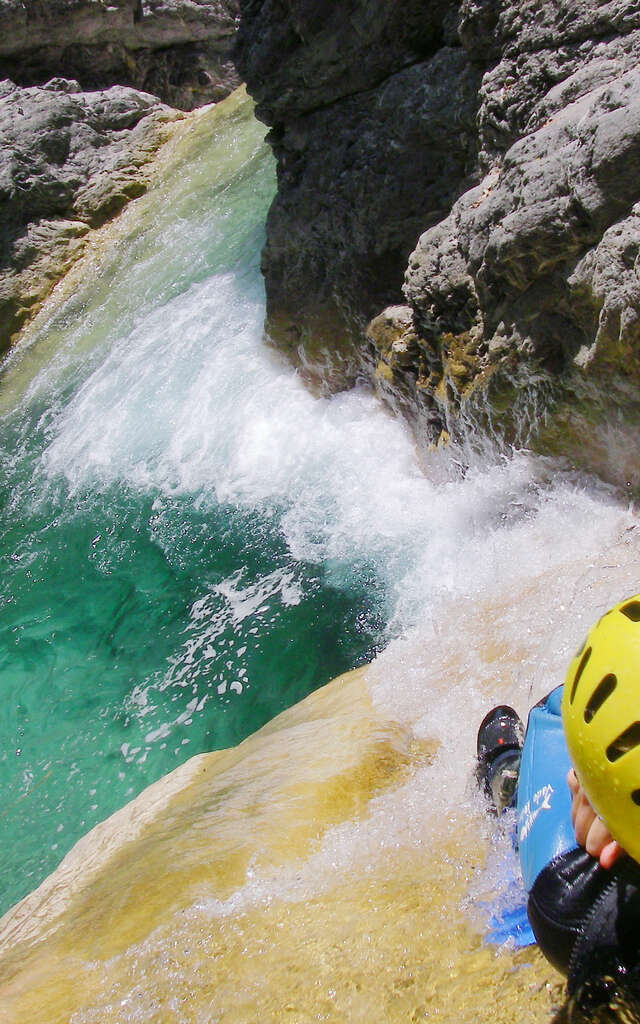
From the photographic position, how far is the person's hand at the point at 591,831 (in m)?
1.73

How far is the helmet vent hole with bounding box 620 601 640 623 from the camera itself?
176cm

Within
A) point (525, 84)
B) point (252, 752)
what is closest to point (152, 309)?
point (525, 84)

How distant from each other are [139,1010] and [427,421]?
4.17 metres

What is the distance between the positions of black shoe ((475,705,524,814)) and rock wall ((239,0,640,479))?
174 centimetres

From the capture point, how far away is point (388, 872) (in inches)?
99.6

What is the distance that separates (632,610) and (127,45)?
691 inches

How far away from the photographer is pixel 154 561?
6344mm

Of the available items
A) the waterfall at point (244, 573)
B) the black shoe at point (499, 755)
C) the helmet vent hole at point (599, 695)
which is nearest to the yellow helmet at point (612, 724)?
the helmet vent hole at point (599, 695)

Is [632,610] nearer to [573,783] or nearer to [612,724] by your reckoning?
[612,724]

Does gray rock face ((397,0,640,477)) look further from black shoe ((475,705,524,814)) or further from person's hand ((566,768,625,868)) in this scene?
person's hand ((566,768,625,868))

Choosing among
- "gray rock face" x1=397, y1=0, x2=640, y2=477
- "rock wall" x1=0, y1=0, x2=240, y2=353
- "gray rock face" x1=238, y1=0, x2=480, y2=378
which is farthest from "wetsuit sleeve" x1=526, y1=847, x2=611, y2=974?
"rock wall" x1=0, y1=0, x2=240, y2=353

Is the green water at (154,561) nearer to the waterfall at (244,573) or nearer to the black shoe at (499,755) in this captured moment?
the waterfall at (244,573)

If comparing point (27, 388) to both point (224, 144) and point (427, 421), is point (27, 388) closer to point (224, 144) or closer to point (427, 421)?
point (224, 144)

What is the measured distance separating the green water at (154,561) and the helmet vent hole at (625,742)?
3.22 meters
